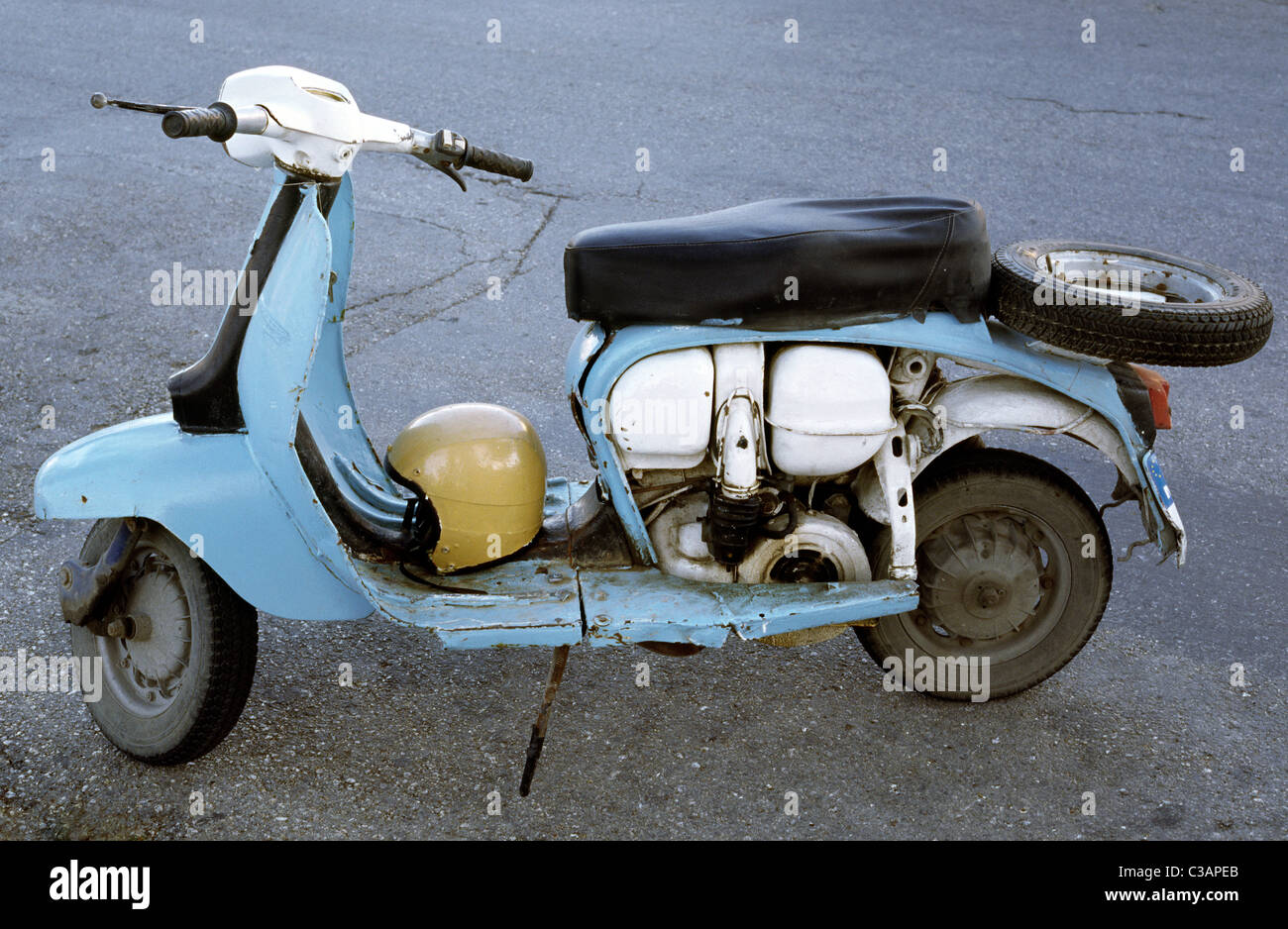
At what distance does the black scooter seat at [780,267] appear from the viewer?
8.21 ft

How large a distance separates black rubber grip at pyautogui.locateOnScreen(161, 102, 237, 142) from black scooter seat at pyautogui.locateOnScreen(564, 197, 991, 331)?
2.28 feet

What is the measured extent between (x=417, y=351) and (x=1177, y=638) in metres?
2.86

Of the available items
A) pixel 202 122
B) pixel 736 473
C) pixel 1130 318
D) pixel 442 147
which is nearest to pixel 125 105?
pixel 202 122

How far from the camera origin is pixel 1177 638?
328cm

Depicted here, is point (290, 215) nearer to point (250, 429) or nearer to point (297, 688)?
point (250, 429)

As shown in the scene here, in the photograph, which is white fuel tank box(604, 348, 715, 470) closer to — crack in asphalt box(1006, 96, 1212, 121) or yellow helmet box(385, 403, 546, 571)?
yellow helmet box(385, 403, 546, 571)

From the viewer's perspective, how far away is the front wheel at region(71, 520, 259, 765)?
8.66ft

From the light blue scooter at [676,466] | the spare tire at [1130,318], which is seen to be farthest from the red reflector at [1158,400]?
the spare tire at [1130,318]

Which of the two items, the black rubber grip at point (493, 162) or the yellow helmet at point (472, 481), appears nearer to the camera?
the black rubber grip at point (493, 162)

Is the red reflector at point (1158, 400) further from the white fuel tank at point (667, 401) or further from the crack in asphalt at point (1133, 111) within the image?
the crack in asphalt at point (1133, 111)

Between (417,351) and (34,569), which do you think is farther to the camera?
(417,351)

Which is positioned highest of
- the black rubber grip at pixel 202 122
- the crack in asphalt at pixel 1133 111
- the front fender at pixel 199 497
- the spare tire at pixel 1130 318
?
the black rubber grip at pixel 202 122

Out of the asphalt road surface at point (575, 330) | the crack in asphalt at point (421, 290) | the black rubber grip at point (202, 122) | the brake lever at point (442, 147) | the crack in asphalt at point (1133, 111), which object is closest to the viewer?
the black rubber grip at point (202, 122)
